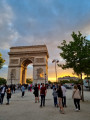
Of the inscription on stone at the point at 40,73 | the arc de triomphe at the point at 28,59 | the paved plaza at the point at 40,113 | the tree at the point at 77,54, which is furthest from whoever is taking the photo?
the arc de triomphe at the point at 28,59

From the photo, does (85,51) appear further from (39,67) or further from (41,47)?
(41,47)

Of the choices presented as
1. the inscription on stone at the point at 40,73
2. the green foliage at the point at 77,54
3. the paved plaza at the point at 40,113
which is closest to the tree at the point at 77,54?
the green foliage at the point at 77,54

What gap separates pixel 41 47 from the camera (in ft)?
123

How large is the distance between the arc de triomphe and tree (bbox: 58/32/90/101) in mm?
24232

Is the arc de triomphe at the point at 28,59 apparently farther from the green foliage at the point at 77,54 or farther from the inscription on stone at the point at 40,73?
the green foliage at the point at 77,54

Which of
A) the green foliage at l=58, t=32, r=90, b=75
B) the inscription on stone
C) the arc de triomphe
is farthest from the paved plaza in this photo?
the arc de triomphe

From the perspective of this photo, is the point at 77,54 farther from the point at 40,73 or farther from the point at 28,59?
the point at 28,59

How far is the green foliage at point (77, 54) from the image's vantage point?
371 inches

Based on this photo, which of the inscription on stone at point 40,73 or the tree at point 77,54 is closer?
the tree at point 77,54

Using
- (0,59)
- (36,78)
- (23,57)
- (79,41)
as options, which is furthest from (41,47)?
(79,41)

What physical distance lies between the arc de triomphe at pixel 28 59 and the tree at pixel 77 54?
2423cm

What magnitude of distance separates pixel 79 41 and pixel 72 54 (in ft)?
5.01

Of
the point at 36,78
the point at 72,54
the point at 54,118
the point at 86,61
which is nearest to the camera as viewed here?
the point at 54,118

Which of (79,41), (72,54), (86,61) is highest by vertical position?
(79,41)
